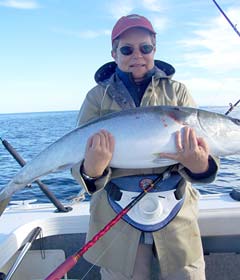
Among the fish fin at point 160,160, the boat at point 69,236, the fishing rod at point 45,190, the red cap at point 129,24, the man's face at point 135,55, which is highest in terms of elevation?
the red cap at point 129,24

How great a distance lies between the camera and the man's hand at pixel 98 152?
218 cm

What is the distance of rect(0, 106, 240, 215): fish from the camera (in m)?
2.24

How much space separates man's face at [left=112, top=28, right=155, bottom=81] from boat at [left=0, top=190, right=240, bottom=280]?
5.62 ft

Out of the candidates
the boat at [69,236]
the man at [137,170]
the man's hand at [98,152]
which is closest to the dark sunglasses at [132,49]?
the man at [137,170]

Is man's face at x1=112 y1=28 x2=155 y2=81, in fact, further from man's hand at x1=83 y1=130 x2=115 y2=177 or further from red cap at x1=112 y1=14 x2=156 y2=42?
man's hand at x1=83 y1=130 x2=115 y2=177

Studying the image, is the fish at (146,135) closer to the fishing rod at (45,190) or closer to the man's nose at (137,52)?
the man's nose at (137,52)

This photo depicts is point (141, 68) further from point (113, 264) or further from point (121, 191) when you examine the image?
point (113, 264)

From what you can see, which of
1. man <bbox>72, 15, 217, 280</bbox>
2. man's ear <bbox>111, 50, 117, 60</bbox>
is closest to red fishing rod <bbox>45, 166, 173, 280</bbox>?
man <bbox>72, 15, 217, 280</bbox>

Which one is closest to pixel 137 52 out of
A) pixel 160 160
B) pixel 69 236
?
pixel 160 160

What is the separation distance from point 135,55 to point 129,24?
0.21 meters

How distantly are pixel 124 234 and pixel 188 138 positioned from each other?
77 centimetres

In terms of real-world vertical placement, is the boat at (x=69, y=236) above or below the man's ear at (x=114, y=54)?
below

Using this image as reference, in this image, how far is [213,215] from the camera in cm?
349

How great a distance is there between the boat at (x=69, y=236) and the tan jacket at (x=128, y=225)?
3.56 ft
